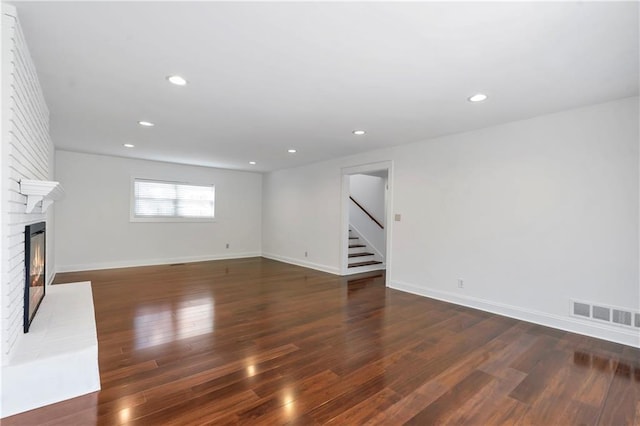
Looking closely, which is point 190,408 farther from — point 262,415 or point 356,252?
point 356,252

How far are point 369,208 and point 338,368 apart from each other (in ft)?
20.1

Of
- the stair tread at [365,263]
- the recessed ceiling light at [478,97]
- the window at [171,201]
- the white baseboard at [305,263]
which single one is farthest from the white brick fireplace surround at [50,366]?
the stair tread at [365,263]

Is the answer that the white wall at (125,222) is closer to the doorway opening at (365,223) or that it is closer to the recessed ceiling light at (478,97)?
the doorway opening at (365,223)

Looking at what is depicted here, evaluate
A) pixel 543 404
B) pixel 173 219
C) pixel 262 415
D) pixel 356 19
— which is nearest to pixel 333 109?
pixel 356 19

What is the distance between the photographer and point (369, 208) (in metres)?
8.31

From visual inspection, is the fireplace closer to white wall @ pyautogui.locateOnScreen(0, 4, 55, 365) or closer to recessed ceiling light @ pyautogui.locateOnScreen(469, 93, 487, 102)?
white wall @ pyautogui.locateOnScreen(0, 4, 55, 365)

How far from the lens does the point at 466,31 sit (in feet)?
6.44

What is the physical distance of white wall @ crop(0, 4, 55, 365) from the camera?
5.79ft

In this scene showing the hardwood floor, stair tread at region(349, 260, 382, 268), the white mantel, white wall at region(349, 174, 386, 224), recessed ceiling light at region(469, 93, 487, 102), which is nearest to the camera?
the hardwood floor

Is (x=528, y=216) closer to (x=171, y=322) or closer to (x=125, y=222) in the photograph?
(x=171, y=322)

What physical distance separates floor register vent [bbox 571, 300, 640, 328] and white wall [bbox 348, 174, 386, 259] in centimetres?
448

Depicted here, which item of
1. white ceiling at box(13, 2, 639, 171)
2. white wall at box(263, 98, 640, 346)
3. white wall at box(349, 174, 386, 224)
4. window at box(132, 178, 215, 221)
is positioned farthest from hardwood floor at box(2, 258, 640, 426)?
white wall at box(349, 174, 386, 224)

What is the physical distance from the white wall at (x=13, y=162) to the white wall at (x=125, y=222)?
448cm

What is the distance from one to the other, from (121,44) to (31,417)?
96.9 inches
